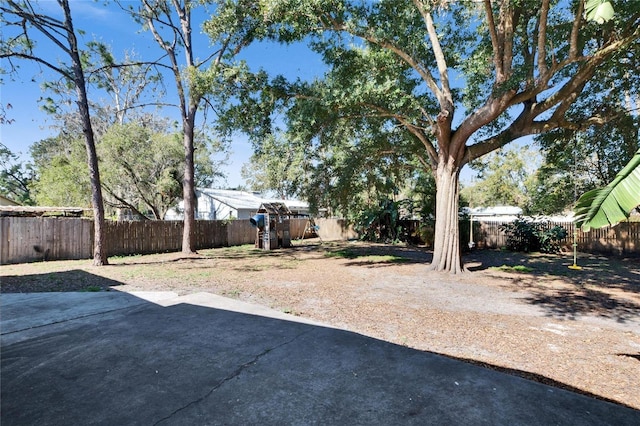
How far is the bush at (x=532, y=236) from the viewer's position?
15.0 m

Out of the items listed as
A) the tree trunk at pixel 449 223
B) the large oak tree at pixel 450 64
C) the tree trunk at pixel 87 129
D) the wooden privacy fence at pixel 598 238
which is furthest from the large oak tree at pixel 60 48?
the wooden privacy fence at pixel 598 238

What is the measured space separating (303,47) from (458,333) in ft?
30.1

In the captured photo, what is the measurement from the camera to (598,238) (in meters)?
14.9

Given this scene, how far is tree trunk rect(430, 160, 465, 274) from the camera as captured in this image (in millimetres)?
9570

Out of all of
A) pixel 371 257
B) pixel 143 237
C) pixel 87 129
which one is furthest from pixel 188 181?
pixel 371 257

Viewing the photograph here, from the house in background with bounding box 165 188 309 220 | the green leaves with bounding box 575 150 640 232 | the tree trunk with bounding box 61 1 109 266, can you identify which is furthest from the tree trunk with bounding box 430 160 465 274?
the house in background with bounding box 165 188 309 220

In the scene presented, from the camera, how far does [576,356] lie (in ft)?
12.2

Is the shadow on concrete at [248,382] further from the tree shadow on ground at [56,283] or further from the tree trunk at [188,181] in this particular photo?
the tree trunk at [188,181]

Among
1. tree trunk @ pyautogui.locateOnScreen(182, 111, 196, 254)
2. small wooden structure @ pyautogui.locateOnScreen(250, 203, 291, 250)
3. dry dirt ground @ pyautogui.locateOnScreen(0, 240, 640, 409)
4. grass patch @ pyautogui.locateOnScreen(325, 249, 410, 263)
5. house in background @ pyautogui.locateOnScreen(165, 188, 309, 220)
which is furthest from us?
house in background @ pyautogui.locateOnScreen(165, 188, 309, 220)

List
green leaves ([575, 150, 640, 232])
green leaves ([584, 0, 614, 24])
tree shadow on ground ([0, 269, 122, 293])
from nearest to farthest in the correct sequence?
green leaves ([575, 150, 640, 232]) < green leaves ([584, 0, 614, 24]) < tree shadow on ground ([0, 269, 122, 293])

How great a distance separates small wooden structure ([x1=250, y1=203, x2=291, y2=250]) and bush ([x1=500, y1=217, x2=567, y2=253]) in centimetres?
1147

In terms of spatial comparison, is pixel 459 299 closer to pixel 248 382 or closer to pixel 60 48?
pixel 248 382

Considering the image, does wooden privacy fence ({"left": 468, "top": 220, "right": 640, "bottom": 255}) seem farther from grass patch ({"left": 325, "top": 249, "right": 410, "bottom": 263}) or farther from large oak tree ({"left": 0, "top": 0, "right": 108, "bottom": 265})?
large oak tree ({"left": 0, "top": 0, "right": 108, "bottom": 265})

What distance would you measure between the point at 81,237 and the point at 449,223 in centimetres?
1283
